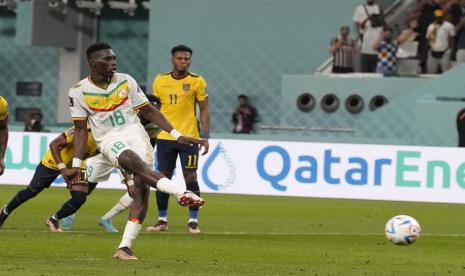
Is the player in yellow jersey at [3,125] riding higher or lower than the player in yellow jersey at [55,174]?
higher

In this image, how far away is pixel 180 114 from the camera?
53.2 feet

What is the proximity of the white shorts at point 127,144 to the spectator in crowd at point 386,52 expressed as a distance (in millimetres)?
18369

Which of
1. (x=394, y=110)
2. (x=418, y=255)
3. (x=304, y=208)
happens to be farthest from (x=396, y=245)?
(x=394, y=110)

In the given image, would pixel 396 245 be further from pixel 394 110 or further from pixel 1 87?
pixel 1 87

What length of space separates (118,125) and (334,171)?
1173 centimetres

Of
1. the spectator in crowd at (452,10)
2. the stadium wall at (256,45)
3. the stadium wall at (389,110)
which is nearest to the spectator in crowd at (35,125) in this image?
the stadium wall at (256,45)

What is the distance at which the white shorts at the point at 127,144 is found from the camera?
12.0 meters

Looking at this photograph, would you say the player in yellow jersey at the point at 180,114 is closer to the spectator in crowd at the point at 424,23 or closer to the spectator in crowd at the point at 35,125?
the spectator in crowd at the point at 35,125

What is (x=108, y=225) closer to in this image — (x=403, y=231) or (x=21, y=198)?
(x=21, y=198)

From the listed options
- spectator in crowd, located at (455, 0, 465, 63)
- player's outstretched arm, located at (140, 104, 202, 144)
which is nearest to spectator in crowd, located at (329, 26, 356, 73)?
spectator in crowd, located at (455, 0, 465, 63)

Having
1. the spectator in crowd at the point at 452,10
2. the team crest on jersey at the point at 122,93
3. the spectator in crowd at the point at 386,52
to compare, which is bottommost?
the team crest on jersey at the point at 122,93

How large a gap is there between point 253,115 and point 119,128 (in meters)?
20.4

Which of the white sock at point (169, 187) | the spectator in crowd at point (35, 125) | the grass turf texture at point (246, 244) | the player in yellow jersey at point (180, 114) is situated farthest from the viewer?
the spectator in crowd at point (35, 125)

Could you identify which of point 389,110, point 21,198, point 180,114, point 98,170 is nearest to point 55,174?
point 21,198
